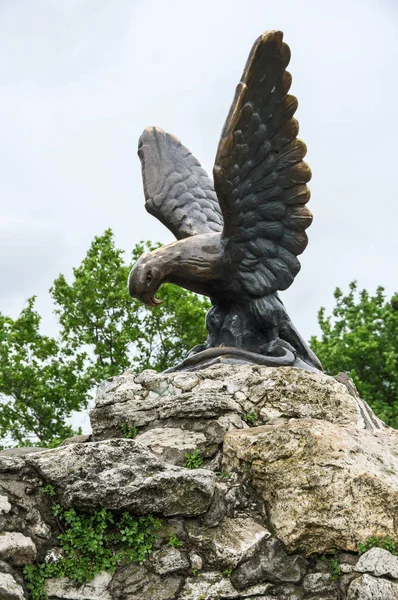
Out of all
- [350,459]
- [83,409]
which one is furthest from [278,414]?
[83,409]

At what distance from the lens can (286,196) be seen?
6309 millimetres

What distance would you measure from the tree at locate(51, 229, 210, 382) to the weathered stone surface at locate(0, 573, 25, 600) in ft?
40.8

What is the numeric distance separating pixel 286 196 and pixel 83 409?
1094cm

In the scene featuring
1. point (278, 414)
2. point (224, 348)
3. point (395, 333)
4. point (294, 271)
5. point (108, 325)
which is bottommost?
point (278, 414)

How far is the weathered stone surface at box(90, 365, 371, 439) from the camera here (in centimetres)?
533

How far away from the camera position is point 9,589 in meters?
3.96

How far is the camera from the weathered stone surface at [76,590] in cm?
425

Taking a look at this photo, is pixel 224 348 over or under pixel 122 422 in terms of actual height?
over

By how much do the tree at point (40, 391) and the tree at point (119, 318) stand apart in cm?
47

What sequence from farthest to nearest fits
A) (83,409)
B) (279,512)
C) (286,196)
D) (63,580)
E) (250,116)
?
(83,409) < (286,196) < (250,116) < (279,512) < (63,580)

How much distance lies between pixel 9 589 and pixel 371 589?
1.84 metres

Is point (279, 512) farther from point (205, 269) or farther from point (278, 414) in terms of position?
point (205, 269)

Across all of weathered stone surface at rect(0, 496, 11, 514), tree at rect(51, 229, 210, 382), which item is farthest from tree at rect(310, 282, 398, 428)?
weathered stone surface at rect(0, 496, 11, 514)

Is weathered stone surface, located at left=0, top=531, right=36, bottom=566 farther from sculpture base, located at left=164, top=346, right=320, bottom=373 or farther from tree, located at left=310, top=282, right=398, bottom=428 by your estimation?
tree, located at left=310, top=282, right=398, bottom=428
